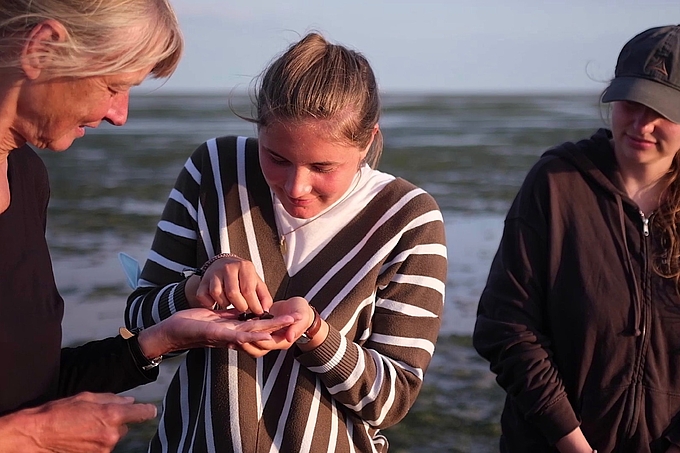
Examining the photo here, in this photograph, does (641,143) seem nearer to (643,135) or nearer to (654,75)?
(643,135)

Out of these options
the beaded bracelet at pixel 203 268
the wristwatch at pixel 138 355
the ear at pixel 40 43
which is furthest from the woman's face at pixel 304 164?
the ear at pixel 40 43

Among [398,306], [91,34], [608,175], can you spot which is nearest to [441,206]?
[608,175]

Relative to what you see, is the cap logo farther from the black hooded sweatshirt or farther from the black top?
the black top

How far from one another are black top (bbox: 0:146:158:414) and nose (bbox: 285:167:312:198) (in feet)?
2.67

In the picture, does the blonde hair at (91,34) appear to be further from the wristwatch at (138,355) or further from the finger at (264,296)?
the wristwatch at (138,355)

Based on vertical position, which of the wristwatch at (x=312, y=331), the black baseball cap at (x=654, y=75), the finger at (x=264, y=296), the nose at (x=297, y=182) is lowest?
the wristwatch at (x=312, y=331)

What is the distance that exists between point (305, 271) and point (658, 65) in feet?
5.60

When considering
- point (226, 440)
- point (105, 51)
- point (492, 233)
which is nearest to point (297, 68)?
point (105, 51)

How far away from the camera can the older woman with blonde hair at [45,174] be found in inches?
89.6

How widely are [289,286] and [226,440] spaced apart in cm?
59

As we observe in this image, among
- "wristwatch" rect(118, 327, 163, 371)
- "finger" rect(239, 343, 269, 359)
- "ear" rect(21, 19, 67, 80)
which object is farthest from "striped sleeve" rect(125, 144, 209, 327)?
"ear" rect(21, 19, 67, 80)

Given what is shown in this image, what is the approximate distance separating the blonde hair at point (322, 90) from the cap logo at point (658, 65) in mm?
1193

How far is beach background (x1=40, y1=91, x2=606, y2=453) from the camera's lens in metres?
6.72

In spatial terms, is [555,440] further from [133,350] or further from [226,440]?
[133,350]
